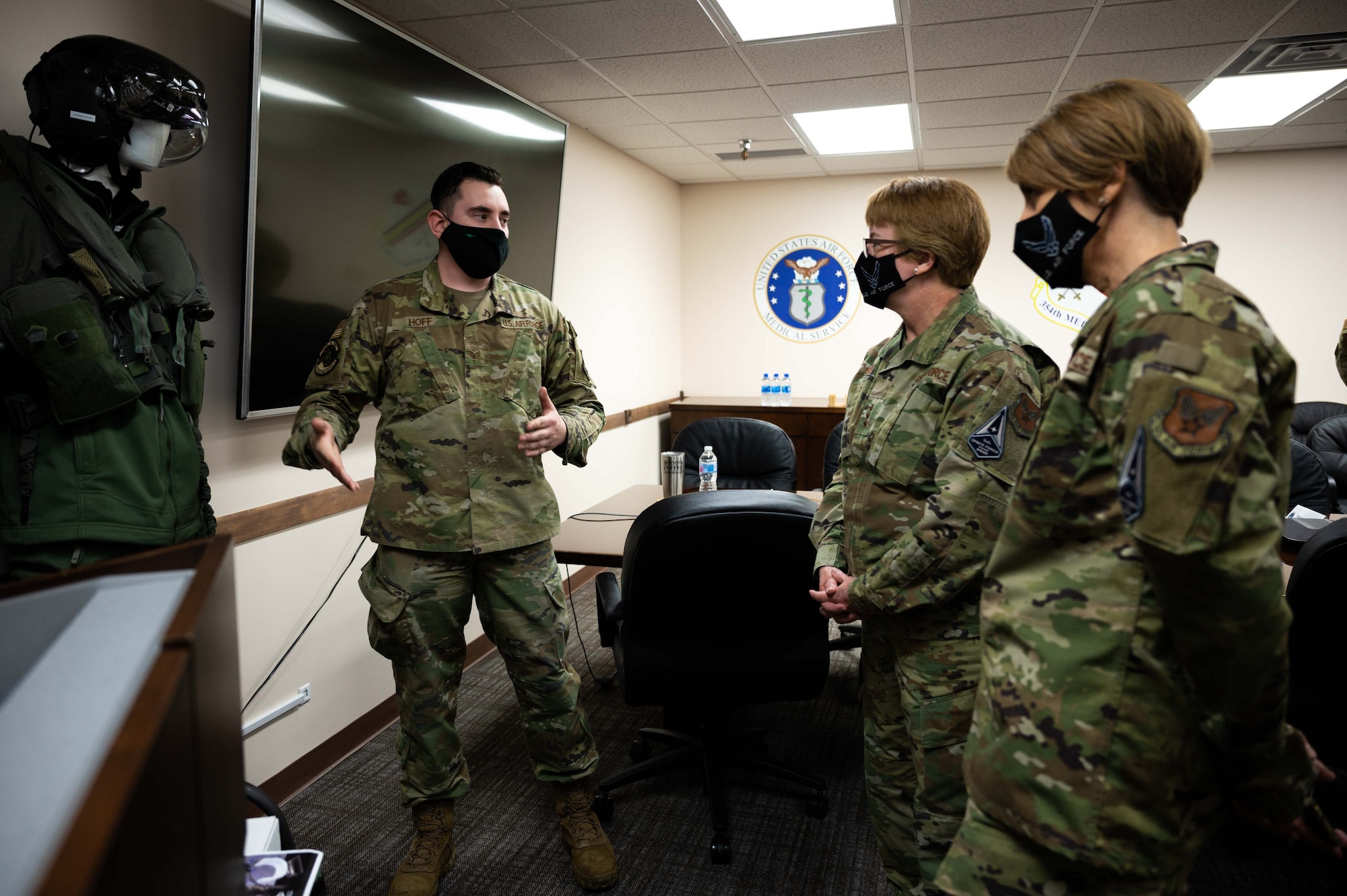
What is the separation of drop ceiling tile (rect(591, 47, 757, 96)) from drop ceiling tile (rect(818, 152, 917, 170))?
5.41 ft

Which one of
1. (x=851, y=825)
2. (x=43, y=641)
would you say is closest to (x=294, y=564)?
(x=851, y=825)

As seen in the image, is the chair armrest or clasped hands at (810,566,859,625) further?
the chair armrest

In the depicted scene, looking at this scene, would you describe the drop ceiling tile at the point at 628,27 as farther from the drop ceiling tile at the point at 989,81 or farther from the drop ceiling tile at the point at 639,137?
the drop ceiling tile at the point at 639,137

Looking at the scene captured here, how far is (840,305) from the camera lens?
5.75 meters

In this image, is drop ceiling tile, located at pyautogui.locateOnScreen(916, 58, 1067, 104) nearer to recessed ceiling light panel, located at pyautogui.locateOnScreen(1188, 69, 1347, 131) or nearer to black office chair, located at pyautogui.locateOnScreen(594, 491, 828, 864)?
recessed ceiling light panel, located at pyautogui.locateOnScreen(1188, 69, 1347, 131)

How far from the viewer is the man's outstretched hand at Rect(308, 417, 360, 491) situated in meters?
1.72

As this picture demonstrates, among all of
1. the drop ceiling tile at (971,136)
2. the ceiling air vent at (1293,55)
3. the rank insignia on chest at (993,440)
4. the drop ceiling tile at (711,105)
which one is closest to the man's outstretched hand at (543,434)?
the rank insignia on chest at (993,440)

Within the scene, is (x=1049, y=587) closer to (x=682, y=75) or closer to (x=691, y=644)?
(x=691, y=644)

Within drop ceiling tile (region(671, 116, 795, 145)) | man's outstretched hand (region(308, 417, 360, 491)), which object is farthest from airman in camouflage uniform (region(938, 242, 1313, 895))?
drop ceiling tile (region(671, 116, 795, 145))

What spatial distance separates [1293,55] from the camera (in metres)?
3.18

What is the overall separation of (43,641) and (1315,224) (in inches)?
246

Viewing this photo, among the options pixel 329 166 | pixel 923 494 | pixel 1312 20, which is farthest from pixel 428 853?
pixel 1312 20

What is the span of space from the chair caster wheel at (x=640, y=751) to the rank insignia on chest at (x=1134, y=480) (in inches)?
78.8

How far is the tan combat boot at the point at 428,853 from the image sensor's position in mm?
1857
